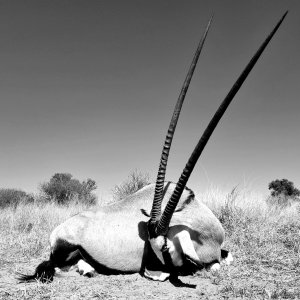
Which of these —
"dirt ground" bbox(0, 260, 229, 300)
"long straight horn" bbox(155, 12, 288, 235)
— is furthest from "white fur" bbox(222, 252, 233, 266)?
"long straight horn" bbox(155, 12, 288, 235)

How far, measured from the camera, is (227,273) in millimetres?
3725

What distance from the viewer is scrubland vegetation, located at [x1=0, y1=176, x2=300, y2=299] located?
3143 mm

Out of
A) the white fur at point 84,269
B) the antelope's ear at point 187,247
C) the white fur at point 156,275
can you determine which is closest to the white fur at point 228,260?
the antelope's ear at point 187,247

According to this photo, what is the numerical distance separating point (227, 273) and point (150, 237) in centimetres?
84

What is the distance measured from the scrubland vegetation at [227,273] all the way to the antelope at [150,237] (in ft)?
0.51

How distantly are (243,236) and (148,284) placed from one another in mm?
2199

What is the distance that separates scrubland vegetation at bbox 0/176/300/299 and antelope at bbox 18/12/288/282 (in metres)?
0.16

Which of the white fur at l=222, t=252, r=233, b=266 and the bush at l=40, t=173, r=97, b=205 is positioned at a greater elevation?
the bush at l=40, t=173, r=97, b=205

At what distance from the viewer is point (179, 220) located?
394cm

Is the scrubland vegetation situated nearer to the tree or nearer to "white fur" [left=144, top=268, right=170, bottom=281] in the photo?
"white fur" [left=144, top=268, right=170, bottom=281]

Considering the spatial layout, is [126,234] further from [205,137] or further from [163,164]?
[205,137]

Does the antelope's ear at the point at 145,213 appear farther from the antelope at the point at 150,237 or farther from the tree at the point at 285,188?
the tree at the point at 285,188

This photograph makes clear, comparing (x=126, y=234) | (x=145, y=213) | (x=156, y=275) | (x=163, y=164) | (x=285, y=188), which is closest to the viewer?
(x=156, y=275)

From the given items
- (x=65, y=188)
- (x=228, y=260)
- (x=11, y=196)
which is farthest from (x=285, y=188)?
(x=228, y=260)
